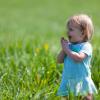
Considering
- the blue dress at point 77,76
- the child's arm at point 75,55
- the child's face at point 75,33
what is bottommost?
the blue dress at point 77,76

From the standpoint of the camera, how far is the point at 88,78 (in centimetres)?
592

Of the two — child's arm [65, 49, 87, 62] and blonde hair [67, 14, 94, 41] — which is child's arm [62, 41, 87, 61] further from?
blonde hair [67, 14, 94, 41]

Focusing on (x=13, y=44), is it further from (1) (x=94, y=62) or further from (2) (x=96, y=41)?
(2) (x=96, y=41)

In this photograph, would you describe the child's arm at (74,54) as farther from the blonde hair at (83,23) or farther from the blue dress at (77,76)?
the blonde hair at (83,23)

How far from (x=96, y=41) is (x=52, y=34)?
2805 millimetres

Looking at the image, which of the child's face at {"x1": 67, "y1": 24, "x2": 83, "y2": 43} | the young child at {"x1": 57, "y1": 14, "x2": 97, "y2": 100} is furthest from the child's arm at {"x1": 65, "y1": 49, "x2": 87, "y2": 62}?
the child's face at {"x1": 67, "y1": 24, "x2": 83, "y2": 43}

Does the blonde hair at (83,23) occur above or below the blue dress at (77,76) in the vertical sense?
above

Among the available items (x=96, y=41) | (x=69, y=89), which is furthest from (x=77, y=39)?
(x=96, y=41)

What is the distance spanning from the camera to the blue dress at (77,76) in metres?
5.87

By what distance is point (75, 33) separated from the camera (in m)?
5.95

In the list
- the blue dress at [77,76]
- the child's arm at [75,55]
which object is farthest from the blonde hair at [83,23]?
the child's arm at [75,55]

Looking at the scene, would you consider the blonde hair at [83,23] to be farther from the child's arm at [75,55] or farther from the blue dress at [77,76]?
the child's arm at [75,55]

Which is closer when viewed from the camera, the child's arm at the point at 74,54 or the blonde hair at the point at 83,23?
the child's arm at the point at 74,54

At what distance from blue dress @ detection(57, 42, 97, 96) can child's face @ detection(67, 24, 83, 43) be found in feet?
0.18
